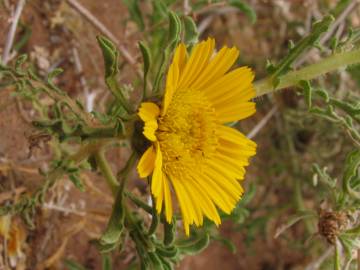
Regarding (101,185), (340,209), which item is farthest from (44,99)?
(340,209)

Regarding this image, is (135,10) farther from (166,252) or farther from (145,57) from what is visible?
(166,252)

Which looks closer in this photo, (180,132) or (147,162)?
(147,162)

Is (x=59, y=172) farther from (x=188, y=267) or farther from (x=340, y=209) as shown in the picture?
(x=188, y=267)

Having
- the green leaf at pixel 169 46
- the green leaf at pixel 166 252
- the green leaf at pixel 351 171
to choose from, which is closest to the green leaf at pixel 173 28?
the green leaf at pixel 169 46

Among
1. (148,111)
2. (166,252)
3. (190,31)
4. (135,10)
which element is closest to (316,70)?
(190,31)

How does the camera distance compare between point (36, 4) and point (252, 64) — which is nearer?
point (36, 4)

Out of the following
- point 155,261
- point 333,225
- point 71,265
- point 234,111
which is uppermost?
point 234,111

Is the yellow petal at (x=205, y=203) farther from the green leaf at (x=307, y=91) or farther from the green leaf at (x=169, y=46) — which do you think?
the green leaf at (x=307, y=91)
